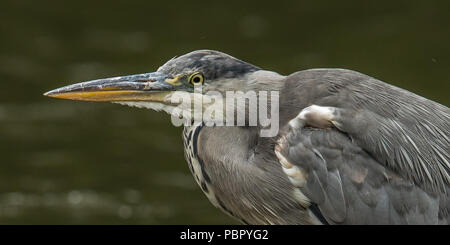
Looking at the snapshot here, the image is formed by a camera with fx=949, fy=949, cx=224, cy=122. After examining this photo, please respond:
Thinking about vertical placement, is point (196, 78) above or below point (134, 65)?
below

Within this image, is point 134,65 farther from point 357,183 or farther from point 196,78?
point 357,183

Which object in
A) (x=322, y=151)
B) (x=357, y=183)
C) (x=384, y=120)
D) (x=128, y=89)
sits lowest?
(x=357, y=183)

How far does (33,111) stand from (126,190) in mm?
1474

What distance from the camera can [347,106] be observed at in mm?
4469

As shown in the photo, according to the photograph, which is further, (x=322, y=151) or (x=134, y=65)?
(x=134, y=65)

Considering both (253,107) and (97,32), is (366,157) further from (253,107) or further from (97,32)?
(97,32)

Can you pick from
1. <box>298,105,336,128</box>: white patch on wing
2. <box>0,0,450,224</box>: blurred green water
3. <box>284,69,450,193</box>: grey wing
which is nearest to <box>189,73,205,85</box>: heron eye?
<box>284,69,450,193</box>: grey wing

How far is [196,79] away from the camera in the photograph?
465cm

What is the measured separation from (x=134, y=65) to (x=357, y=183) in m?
5.30
